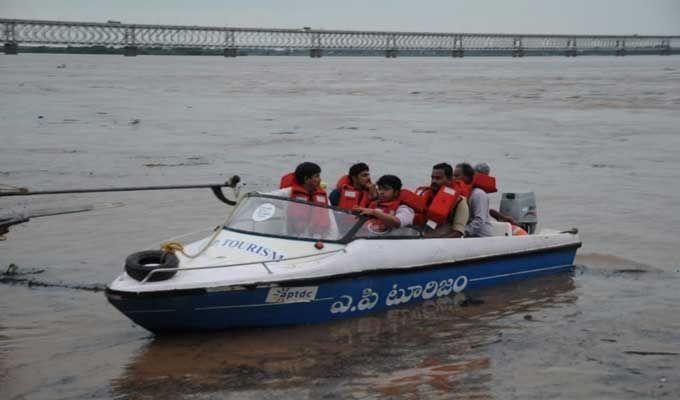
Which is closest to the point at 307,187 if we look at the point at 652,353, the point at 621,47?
the point at 652,353

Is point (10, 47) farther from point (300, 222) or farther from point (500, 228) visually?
point (300, 222)

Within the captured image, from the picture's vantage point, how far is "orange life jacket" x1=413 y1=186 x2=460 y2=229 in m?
10.5

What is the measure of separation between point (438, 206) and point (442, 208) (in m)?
0.05

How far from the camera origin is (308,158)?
74.0 feet

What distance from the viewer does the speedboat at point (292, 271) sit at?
8703mm

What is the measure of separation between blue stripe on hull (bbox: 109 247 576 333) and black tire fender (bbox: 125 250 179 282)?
26 centimetres

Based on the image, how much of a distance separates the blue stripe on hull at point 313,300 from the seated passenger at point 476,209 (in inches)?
16.0

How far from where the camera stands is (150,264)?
8.97m

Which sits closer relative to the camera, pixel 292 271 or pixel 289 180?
pixel 292 271

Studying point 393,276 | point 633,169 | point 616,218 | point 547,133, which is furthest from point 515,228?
point 547,133

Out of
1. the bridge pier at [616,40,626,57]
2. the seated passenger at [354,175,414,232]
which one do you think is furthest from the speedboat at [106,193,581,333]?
the bridge pier at [616,40,626,57]

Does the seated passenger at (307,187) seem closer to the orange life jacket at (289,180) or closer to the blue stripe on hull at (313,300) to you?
the orange life jacket at (289,180)

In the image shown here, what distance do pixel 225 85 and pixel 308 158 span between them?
37.0 metres

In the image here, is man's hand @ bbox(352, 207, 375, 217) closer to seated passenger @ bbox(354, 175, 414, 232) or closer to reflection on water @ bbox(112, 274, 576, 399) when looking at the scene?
seated passenger @ bbox(354, 175, 414, 232)
